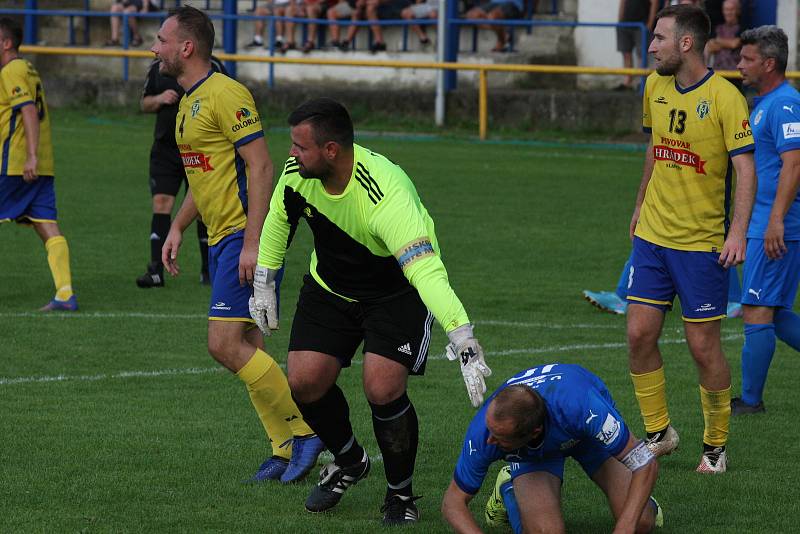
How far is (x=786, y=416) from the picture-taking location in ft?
26.8

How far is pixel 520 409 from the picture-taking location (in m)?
5.34

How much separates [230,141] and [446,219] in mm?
9524

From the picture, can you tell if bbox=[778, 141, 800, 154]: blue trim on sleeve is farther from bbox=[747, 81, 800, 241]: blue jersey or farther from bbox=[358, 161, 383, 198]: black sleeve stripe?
bbox=[358, 161, 383, 198]: black sleeve stripe

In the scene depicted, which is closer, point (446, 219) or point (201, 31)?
point (201, 31)

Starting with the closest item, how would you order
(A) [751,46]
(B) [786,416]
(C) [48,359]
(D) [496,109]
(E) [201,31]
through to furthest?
(E) [201,31], (A) [751,46], (B) [786,416], (C) [48,359], (D) [496,109]

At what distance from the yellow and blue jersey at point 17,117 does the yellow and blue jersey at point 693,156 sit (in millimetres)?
5777

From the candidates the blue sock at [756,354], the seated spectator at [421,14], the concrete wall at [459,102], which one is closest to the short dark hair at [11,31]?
the blue sock at [756,354]

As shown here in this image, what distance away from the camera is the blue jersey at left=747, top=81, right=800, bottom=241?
24.8ft

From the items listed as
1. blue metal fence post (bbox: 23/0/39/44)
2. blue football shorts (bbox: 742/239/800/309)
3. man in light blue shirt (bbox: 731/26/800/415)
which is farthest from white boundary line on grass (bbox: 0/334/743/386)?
blue metal fence post (bbox: 23/0/39/44)

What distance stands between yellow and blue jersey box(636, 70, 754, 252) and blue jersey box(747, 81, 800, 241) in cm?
64

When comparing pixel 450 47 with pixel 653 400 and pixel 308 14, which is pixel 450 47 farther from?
pixel 653 400

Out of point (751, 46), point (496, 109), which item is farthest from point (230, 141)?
point (496, 109)

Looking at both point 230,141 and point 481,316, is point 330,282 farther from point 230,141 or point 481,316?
point 481,316

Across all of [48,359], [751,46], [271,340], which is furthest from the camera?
[271,340]
